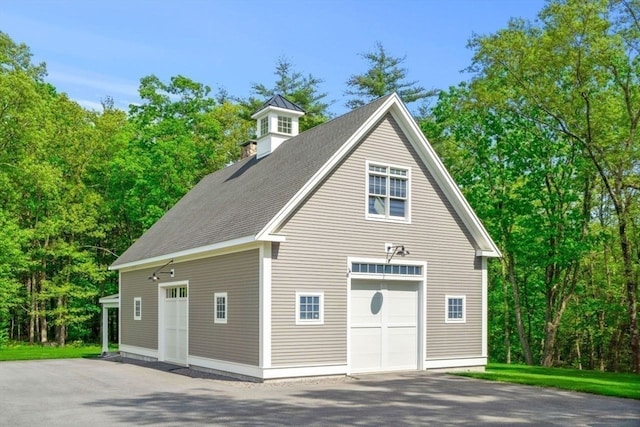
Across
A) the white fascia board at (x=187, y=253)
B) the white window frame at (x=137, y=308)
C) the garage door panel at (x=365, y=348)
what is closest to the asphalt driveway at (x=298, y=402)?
the garage door panel at (x=365, y=348)

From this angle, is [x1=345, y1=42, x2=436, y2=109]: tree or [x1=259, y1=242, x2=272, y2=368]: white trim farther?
[x1=345, y1=42, x2=436, y2=109]: tree

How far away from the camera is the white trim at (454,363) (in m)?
17.1

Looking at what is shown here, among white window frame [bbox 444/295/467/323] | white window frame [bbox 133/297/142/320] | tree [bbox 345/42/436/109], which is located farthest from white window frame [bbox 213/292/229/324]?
tree [bbox 345/42/436/109]

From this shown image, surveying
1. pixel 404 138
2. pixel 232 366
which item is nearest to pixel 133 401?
pixel 232 366

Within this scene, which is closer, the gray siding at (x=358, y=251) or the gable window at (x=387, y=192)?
the gray siding at (x=358, y=251)

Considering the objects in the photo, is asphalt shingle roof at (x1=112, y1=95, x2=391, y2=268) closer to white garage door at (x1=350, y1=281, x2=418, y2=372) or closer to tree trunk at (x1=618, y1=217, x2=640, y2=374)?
white garage door at (x1=350, y1=281, x2=418, y2=372)

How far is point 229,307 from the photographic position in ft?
52.2

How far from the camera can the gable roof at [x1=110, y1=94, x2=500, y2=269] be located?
1517cm

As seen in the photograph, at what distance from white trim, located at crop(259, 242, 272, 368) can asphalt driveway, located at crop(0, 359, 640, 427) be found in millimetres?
682

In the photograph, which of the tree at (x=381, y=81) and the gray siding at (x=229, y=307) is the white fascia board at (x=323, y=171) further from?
the tree at (x=381, y=81)

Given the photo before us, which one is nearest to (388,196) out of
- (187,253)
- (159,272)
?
(187,253)

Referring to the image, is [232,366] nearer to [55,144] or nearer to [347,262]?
[347,262]

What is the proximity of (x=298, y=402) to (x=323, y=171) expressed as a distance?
5.85 meters

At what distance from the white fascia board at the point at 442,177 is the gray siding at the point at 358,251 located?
186 millimetres
